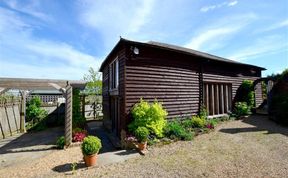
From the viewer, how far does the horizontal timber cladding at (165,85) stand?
859cm

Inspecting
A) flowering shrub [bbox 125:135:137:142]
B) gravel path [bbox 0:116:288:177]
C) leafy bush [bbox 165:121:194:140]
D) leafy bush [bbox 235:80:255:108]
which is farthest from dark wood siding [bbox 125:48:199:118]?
leafy bush [bbox 235:80:255:108]

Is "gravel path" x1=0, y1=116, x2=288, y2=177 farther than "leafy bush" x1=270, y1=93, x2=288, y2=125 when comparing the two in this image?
No

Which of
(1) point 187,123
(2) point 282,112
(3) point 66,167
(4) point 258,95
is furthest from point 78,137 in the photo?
(4) point 258,95

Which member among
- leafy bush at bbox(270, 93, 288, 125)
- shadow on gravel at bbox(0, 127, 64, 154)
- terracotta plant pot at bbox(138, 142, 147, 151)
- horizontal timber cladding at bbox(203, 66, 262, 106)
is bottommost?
shadow on gravel at bbox(0, 127, 64, 154)

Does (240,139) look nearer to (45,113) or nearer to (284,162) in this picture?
(284,162)

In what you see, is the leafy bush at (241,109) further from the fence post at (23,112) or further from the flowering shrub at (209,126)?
the fence post at (23,112)

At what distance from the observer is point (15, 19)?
7.95 meters

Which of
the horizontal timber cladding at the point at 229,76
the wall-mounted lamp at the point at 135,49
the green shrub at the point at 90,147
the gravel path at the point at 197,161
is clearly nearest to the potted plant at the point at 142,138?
the gravel path at the point at 197,161

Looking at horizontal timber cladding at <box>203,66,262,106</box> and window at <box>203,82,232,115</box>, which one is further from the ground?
horizontal timber cladding at <box>203,66,262,106</box>

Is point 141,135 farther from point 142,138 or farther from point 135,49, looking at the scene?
point 135,49

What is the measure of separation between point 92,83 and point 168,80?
17101 millimetres

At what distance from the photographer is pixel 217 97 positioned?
12.6 m

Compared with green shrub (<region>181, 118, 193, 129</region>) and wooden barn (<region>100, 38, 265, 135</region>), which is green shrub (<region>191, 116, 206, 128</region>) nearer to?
green shrub (<region>181, 118, 193, 129</region>)

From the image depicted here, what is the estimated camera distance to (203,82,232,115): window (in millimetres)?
11906
